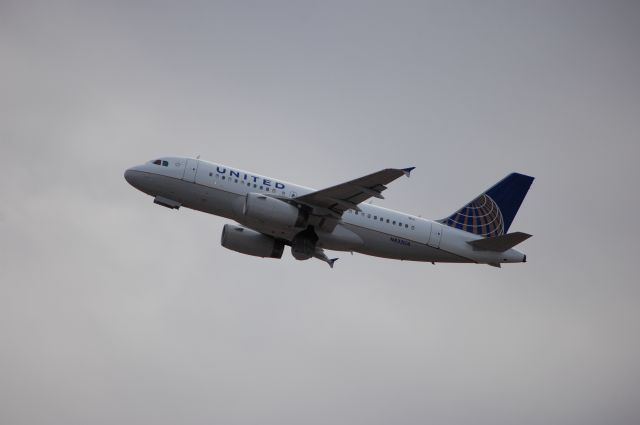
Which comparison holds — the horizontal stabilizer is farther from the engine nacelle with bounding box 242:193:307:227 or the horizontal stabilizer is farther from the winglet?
the engine nacelle with bounding box 242:193:307:227

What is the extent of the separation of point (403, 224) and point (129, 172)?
15.6m

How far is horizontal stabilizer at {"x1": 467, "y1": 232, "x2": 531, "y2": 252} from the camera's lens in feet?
147

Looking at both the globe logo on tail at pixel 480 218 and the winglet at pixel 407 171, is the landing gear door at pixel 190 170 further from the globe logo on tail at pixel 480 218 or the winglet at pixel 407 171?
the globe logo on tail at pixel 480 218

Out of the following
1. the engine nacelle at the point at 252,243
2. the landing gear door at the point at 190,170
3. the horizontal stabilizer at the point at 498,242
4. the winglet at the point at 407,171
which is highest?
the winglet at the point at 407,171

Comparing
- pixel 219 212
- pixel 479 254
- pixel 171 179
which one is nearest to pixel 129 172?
pixel 171 179

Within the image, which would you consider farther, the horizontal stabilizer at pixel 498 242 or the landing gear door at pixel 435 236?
the landing gear door at pixel 435 236

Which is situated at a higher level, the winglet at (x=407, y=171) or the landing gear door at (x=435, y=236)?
the winglet at (x=407, y=171)

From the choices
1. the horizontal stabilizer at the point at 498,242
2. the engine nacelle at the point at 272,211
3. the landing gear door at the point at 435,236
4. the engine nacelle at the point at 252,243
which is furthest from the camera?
the engine nacelle at the point at 252,243

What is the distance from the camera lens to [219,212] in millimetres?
45125

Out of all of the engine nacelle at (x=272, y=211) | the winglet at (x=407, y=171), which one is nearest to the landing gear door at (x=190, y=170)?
the engine nacelle at (x=272, y=211)

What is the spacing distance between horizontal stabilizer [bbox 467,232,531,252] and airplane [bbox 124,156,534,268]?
54 mm

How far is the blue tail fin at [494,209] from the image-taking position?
4909 centimetres

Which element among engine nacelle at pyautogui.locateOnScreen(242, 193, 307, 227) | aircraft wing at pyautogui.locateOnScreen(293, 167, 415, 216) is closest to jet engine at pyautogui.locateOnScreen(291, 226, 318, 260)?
engine nacelle at pyautogui.locateOnScreen(242, 193, 307, 227)

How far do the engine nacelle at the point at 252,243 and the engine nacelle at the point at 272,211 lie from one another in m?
5.32
